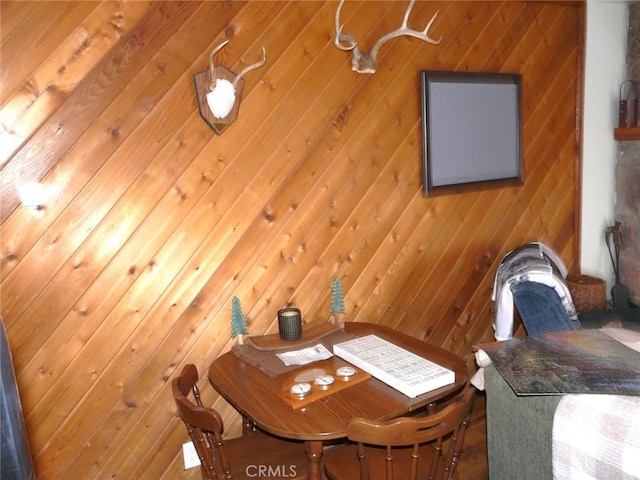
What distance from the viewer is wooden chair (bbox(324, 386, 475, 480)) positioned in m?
1.51

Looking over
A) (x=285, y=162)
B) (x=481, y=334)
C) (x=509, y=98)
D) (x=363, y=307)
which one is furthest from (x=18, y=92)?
(x=481, y=334)

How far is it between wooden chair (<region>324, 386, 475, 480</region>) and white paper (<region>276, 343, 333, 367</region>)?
0.34 metres

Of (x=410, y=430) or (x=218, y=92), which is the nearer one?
(x=410, y=430)

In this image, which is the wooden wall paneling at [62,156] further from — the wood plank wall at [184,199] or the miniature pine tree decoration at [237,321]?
the miniature pine tree decoration at [237,321]

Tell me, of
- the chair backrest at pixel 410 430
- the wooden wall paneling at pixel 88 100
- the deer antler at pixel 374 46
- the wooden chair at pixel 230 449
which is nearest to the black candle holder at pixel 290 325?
the wooden chair at pixel 230 449

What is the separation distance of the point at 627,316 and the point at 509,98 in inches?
54.9

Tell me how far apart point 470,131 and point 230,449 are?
1.98 m

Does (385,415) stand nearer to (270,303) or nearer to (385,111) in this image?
(270,303)

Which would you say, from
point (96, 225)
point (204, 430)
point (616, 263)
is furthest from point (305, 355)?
point (616, 263)

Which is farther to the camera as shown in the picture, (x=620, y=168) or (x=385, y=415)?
(x=620, y=168)

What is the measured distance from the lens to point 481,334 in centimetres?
315

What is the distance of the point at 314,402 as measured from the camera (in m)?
1.75

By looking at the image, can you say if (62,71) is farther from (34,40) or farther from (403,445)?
(403,445)

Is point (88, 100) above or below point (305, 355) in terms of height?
above
